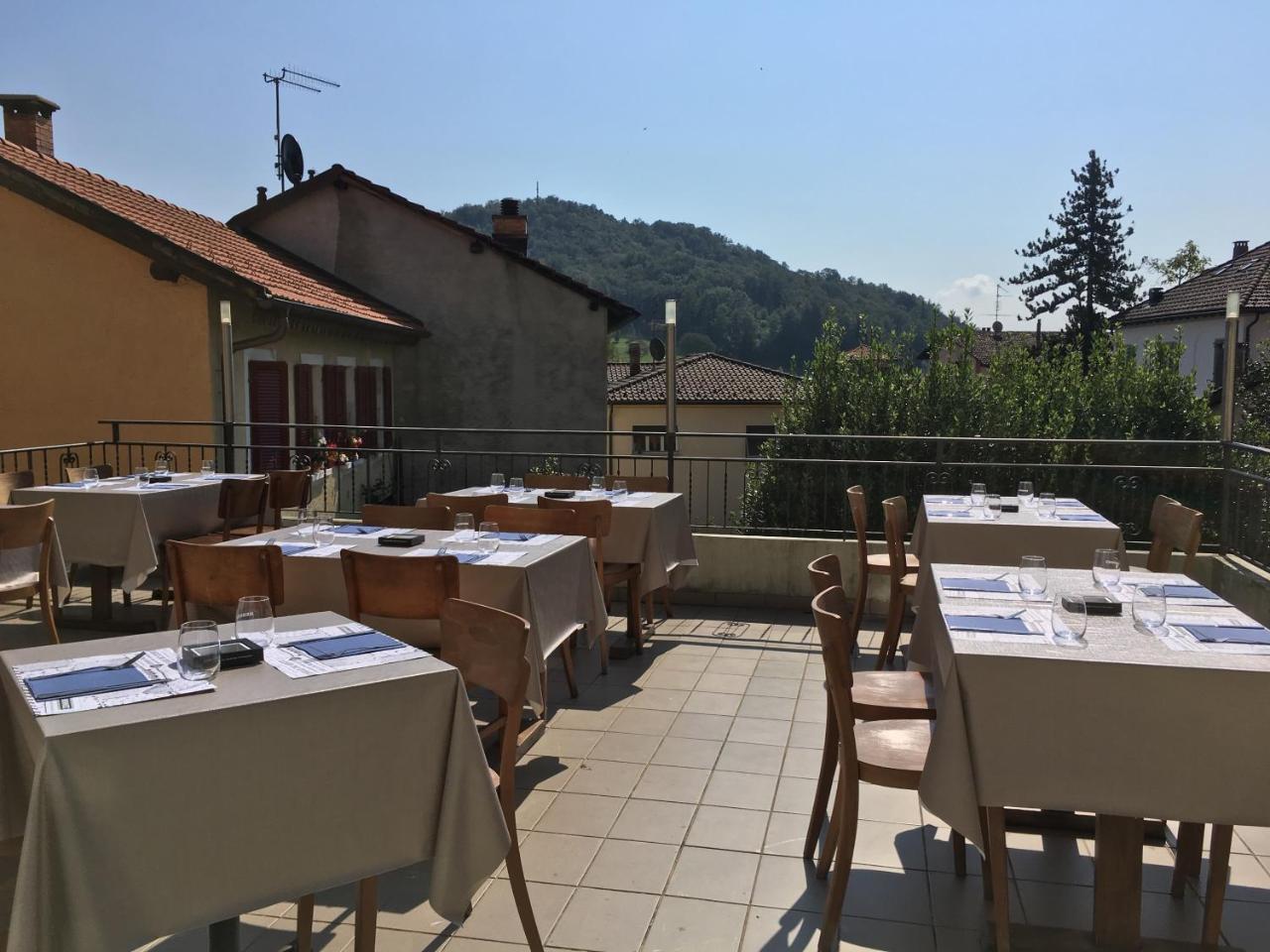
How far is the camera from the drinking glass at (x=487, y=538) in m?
4.45

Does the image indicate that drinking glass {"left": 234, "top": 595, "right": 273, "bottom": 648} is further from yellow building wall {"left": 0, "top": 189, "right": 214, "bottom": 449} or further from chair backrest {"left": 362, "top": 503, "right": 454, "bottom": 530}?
yellow building wall {"left": 0, "top": 189, "right": 214, "bottom": 449}

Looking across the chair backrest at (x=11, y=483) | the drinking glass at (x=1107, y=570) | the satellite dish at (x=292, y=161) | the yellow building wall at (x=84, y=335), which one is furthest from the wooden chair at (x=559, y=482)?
the satellite dish at (x=292, y=161)

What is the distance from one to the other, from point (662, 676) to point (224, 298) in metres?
8.26

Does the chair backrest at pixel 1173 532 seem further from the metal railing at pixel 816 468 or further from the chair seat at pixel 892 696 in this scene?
the metal railing at pixel 816 468

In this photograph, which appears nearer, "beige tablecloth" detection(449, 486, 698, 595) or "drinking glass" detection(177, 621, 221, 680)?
"drinking glass" detection(177, 621, 221, 680)

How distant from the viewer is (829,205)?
20.5 m

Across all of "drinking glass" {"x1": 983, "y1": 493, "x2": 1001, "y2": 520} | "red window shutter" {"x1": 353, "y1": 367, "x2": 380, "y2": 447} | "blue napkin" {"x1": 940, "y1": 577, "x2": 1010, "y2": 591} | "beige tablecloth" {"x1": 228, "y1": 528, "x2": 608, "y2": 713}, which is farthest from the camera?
"red window shutter" {"x1": 353, "y1": 367, "x2": 380, "y2": 447}

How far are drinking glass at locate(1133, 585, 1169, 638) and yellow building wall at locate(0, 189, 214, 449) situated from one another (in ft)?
34.2

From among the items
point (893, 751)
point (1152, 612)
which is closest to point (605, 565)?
point (893, 751)

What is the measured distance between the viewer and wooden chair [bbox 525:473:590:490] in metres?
6.79

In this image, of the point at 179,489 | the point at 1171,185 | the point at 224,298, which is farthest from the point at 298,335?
the point at 1171,185

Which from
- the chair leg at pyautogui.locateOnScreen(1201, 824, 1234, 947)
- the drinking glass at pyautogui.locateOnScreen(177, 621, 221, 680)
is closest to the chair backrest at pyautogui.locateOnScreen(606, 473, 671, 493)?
the chair leg at pyautogui.locateOnScreen(1201, 824, 1234, 947)

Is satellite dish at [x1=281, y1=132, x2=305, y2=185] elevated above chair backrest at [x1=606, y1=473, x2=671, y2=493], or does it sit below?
above

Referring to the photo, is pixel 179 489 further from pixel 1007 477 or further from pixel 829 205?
pixel 829 205
